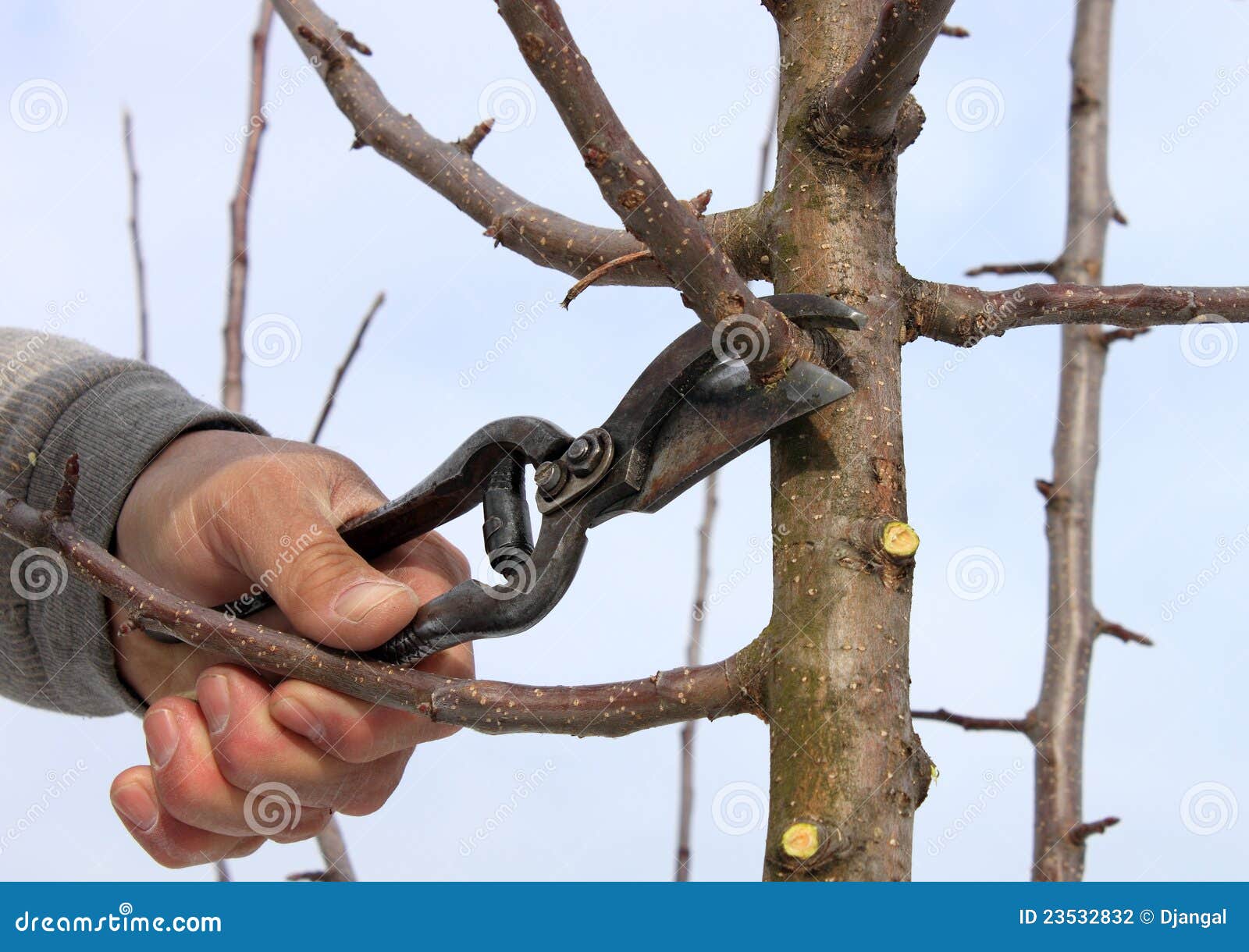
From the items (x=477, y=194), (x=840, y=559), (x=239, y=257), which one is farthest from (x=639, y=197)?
(x=239, y=257)

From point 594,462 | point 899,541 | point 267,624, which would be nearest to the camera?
point 899,541

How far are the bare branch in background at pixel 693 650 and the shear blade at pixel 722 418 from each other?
1272mm

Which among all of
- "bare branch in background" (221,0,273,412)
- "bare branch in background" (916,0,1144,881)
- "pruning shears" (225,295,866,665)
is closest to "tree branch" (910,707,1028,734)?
"bare branch in background" (916,0,1144,881)

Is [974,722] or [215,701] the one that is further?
[974,722]

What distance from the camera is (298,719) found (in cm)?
165

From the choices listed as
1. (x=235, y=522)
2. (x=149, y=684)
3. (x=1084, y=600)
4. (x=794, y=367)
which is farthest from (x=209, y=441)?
(x=1084, y=600)

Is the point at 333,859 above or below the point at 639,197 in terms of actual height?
below

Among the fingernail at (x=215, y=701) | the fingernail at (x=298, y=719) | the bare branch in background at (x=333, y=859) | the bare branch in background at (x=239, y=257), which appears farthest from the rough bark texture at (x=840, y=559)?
the bare branch in background at (x=239, y=257)

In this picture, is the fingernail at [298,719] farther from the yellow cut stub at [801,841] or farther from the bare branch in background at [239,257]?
the bare branch in background at [239,257]

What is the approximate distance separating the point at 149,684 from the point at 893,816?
1.46 meters

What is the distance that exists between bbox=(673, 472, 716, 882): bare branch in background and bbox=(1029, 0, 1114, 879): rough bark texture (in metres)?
0.76

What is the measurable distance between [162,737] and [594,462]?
2.71 ft

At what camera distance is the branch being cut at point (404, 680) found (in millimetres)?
1334

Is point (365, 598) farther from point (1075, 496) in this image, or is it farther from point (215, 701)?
point (1075, 496)
